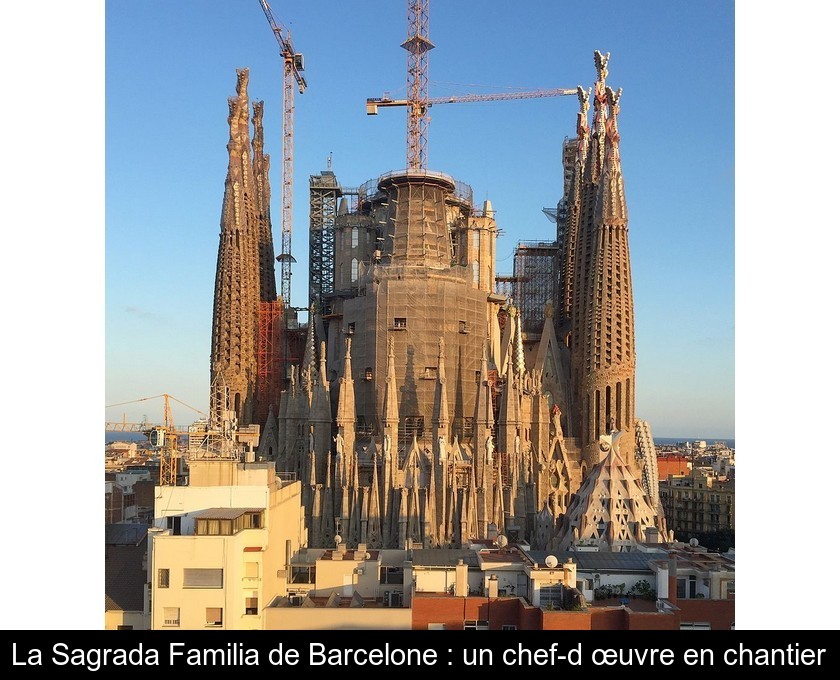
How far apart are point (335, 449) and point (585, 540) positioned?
16.6m

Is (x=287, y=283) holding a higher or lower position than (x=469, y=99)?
lower

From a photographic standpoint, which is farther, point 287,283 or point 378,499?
point 287,283

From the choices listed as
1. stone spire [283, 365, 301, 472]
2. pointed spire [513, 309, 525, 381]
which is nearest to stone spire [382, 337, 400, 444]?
stone spire [283, 365, 301, 472]

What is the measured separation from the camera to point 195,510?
2056 centimetres

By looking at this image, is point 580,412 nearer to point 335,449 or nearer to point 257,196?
point 335,449

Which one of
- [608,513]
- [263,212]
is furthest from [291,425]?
[608,513]

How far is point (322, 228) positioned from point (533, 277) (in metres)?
14.7

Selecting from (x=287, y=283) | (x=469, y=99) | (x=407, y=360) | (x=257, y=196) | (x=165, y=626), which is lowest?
(x=165, y=626)

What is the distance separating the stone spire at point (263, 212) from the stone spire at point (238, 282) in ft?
4.52

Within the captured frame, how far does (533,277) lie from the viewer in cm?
5734

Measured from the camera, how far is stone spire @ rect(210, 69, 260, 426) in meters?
47.2

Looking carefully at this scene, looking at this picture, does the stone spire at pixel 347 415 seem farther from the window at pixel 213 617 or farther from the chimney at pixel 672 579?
the chimney at pixel 672 579
